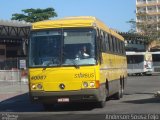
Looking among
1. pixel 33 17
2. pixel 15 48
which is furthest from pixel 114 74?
pixel 33 17

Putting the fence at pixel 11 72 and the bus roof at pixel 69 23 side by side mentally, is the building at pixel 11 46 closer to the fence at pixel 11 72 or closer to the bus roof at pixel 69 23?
the fence at pixel 11 72

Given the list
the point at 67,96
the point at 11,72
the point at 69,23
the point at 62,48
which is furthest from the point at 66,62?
the point at 11,72

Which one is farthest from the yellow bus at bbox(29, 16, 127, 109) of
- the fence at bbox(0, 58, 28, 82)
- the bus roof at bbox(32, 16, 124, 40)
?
the fence at bbox(0, 58, 28, 82)

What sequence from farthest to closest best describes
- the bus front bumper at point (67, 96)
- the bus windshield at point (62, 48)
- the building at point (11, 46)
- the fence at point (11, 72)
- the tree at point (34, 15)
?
1. the tree at point (34, 15)
2. the building at point (11, 46)
3. the fence at point (11, 72)
4. the bus windshield at point (62, 48)
5. the bus front bumper at point (67, 96)

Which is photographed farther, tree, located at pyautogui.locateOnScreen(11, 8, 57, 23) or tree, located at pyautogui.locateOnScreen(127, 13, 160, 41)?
tree, located at pyautogui.locateOnScreen(11, 8, 57, 23)

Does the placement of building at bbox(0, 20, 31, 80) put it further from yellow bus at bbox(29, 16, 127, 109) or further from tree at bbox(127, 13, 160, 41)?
tree at bbox(127, 13, 160, 41)

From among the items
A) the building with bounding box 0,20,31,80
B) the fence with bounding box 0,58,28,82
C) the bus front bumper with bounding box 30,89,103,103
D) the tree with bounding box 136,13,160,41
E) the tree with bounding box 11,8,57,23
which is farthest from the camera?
the tree with bounding box 11,8,57,23

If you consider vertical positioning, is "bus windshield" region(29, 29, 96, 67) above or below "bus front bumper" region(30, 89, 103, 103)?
above

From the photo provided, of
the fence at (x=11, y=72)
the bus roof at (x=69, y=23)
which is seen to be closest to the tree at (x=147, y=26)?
the fence at (x=11, y=72)

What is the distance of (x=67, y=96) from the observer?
57.1ft

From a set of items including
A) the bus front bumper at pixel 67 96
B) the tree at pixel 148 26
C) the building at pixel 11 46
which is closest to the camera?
the bus front bumper at pixel 67 96

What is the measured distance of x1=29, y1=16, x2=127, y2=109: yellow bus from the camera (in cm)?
1734

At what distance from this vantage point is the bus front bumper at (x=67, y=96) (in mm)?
17266

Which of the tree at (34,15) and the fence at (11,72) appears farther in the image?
the tree at (34,15)
